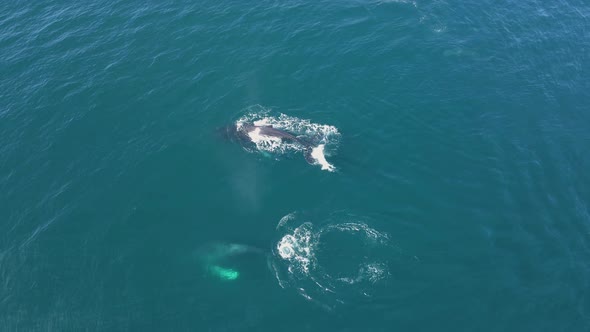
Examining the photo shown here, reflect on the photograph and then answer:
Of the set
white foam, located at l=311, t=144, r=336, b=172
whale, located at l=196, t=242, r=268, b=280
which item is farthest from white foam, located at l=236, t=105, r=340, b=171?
whale, located at l=196, t=242, r=268, b=280

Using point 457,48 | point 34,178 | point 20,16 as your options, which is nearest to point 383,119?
point 457,48

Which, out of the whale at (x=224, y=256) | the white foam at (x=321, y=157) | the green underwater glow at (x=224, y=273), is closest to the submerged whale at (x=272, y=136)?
the white foam at (x=321, y=157)

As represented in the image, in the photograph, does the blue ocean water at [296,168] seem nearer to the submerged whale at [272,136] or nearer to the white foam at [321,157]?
the white foam at [321,157]

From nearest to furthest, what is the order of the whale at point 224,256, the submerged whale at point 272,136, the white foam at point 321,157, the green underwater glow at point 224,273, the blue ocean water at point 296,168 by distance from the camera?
1. the blue ocean water at point 296,168
2. the green underwater glow at point 224,273
3. the whale at point 224,256
4. the white foam at point 321,157
5. the submerged whale at point 272,136

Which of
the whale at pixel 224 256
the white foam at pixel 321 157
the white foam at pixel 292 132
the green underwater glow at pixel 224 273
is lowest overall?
the green underwater glow at pixel 224 273

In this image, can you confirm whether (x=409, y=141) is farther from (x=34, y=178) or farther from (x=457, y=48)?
(x=34, y=178)

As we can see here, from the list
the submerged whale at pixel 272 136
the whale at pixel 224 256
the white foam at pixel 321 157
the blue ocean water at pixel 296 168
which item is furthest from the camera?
the submerged whale at pixel 272 136
